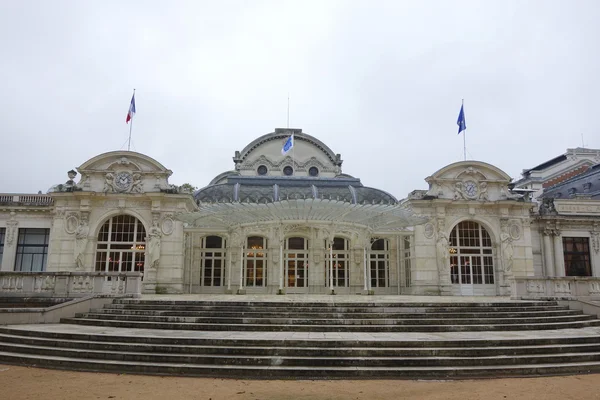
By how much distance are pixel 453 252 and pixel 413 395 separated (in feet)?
72.6

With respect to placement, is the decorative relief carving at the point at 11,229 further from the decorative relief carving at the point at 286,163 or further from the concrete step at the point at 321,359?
the concrete step at the point at 321,359

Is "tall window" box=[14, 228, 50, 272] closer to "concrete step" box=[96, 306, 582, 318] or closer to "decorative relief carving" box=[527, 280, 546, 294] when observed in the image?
"concrete step" box=[96, 306, 582, 318]

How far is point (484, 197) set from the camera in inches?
1135

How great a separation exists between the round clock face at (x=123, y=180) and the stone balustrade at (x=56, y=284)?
34.9 feet

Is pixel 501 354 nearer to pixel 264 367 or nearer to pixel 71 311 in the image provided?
pixel 264 367

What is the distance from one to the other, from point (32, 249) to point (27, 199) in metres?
3.13

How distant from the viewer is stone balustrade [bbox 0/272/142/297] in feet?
53.9

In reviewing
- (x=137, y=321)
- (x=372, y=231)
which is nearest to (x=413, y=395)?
(x=137, y=321)

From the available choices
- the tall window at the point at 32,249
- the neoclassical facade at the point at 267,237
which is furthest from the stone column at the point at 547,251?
the tall window at the point at 32,249

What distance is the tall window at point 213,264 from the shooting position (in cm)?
2780

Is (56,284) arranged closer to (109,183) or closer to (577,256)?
(109,183)

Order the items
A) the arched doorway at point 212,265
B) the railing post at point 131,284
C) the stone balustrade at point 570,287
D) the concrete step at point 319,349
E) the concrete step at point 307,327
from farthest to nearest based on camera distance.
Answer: the arched doorway at point 212,265
the stone balustrade at point 570,287
the railing post at point 131,284
the concrete step at point 307,327
the concrete step at point 319,349

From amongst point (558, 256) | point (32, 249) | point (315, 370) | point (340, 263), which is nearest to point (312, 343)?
point (315, 370)

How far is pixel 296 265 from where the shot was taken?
27141 mm
